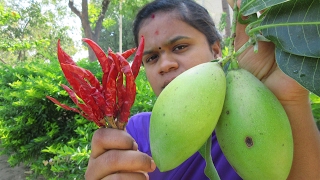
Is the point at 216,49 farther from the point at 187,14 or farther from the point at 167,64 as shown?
the point at 167,64

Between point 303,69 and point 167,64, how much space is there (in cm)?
83

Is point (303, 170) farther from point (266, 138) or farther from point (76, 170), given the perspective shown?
point (76, 170)

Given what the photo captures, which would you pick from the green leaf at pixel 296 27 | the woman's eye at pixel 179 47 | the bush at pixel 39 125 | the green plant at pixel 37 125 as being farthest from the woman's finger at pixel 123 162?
the green plant at pixel 37 125

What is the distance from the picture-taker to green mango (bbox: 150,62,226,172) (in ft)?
1.73

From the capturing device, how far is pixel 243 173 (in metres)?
0.55

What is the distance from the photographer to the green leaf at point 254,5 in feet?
1.79

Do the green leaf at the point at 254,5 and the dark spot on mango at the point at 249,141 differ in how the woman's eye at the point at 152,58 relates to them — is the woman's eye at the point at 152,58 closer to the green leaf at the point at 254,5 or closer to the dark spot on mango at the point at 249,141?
the green leaf at the point at 254,5

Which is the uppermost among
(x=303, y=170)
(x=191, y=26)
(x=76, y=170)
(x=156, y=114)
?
(x=191, y=26)

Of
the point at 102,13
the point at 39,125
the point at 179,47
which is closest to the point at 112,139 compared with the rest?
the point at 179,47

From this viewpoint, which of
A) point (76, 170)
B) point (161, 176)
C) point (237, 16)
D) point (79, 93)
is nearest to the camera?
point (237, 16)

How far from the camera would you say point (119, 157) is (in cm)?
77

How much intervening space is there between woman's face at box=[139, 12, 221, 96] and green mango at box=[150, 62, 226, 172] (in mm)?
762

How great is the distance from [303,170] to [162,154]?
0.48 m

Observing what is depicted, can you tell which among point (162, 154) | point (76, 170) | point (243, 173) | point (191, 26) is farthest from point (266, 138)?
point (76, 170)
